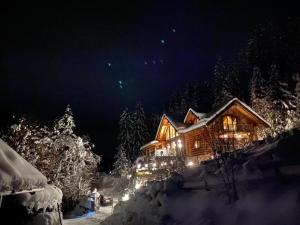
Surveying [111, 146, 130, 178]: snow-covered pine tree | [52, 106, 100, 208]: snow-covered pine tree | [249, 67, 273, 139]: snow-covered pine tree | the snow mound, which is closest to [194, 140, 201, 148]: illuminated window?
[249, 67, 273, 139]: snow-covered pine tree

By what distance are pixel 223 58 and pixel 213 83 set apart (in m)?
8.74

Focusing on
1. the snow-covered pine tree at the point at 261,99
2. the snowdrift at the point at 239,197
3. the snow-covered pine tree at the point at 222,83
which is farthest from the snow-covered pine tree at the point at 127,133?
the snowdrift at the point at 239,197

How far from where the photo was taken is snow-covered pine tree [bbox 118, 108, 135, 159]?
63.3 metres

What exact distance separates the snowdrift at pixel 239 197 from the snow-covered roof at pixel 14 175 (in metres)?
7.52

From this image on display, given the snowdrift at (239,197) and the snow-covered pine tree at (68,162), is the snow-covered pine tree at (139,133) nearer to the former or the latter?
the snow-covered pine tree at (68,162)

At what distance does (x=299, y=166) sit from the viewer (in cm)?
1129

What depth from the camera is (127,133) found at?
64.0 meters

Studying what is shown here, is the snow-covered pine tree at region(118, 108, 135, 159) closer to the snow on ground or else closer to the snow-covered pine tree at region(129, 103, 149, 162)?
the snow-covered pine tree at region(129, 103, 149, 162)

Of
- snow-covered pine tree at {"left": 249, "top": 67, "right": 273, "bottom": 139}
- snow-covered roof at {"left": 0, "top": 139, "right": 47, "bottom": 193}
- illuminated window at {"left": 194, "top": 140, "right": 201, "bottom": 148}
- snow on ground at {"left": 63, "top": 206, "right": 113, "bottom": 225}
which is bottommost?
snow on ground at {"left": 63, "top": 206, "right": 113, "bottom": 225}

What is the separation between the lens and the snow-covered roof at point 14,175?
20.8 ft

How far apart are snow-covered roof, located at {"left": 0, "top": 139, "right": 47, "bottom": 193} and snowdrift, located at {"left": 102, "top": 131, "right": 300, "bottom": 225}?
24.7 ft

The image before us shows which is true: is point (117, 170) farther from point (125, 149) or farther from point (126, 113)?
point (126, 113)

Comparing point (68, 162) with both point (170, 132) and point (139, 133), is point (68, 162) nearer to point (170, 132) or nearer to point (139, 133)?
point (170, 132)

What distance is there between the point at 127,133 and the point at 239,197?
5209 centimetres
